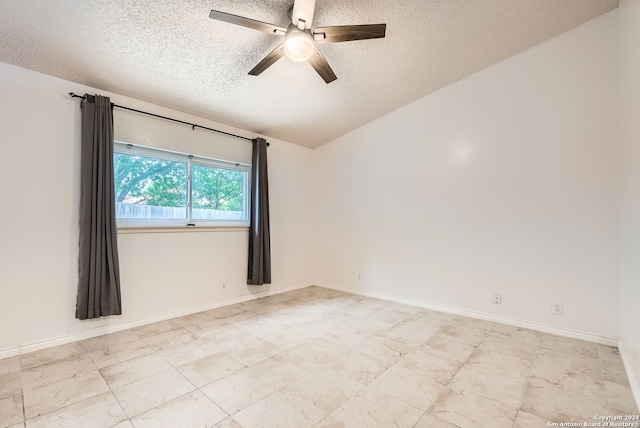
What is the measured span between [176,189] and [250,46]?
6.28ft

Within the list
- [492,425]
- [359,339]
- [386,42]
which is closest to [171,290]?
[359,339]

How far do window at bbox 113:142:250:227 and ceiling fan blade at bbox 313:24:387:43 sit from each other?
234cm

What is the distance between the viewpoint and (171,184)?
3.46 metres

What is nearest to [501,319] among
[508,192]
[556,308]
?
[556,308]

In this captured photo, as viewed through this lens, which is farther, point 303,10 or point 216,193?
point 216,193

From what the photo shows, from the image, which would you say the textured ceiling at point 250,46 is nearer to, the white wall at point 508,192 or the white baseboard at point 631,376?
the white wall at point 508,192

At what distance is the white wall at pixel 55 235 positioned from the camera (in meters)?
2.41

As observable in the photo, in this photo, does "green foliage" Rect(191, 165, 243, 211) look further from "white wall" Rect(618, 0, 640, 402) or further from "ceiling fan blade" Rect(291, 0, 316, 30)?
"white wall" Rect(618, 0, 640, 402)

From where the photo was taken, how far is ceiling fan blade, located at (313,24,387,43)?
1.93 meters

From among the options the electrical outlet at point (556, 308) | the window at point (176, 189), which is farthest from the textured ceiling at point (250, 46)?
the electrical outlet at point (556, 308)

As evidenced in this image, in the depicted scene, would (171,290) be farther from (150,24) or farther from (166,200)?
(150,24)

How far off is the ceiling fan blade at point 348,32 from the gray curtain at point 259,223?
2.29m

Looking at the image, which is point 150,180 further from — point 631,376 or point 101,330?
point 631,376

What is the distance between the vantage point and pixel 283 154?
4.66 metres
